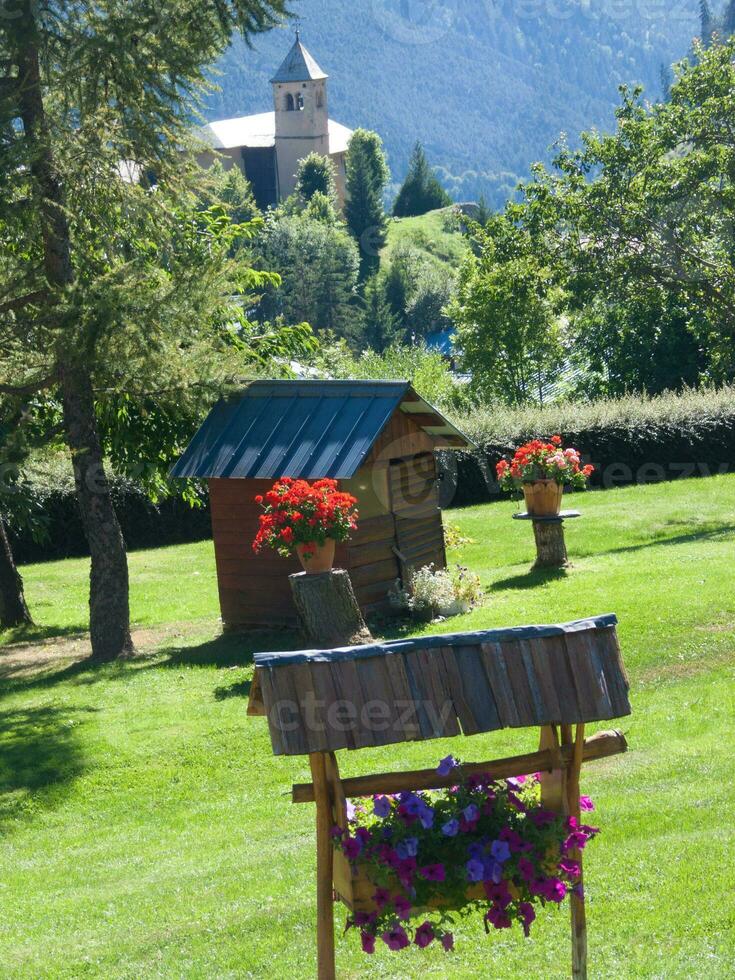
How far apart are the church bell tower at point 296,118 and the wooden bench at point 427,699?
14873cm

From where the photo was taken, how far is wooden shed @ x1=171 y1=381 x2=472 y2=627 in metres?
15.7

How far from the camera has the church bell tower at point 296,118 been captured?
5901 inches

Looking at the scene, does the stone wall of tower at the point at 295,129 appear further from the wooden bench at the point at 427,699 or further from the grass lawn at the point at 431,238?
the wooden bench at the point at 427,699

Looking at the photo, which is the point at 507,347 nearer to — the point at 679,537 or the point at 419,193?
the point at 679,537

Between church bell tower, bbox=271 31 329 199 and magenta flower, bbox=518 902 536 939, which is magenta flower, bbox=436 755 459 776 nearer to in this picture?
magenta flower, bbox=518 902 536 939

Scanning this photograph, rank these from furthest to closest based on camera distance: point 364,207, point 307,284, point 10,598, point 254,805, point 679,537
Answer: point 364,207, point 307,284, point 679,537, point 10,598, point 254,805

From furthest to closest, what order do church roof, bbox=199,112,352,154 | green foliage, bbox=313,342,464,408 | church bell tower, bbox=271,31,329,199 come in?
church roof, bbox=199,112,352,154 → church bell tower, bbox=271,31,329,199 → green foliage, bbox=313,342,464,408

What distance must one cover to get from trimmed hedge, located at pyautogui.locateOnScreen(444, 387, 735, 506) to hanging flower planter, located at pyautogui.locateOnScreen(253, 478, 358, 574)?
1551 cm

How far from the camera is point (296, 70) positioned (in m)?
152

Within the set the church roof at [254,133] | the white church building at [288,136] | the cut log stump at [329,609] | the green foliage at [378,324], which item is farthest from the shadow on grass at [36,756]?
the church roof at [254,133]

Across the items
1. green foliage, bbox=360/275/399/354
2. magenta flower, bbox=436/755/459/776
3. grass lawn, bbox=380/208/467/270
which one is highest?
grass lawn, bbox=380/208/467/270

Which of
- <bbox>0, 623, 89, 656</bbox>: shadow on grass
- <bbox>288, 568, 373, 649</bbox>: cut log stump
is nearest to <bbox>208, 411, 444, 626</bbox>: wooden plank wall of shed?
<bbox>288, 568, 373, 649</bbox>: cut log stump

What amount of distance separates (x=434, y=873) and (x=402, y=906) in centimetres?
17

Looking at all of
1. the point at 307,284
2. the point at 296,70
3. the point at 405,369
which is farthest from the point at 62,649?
the point at 296,70
